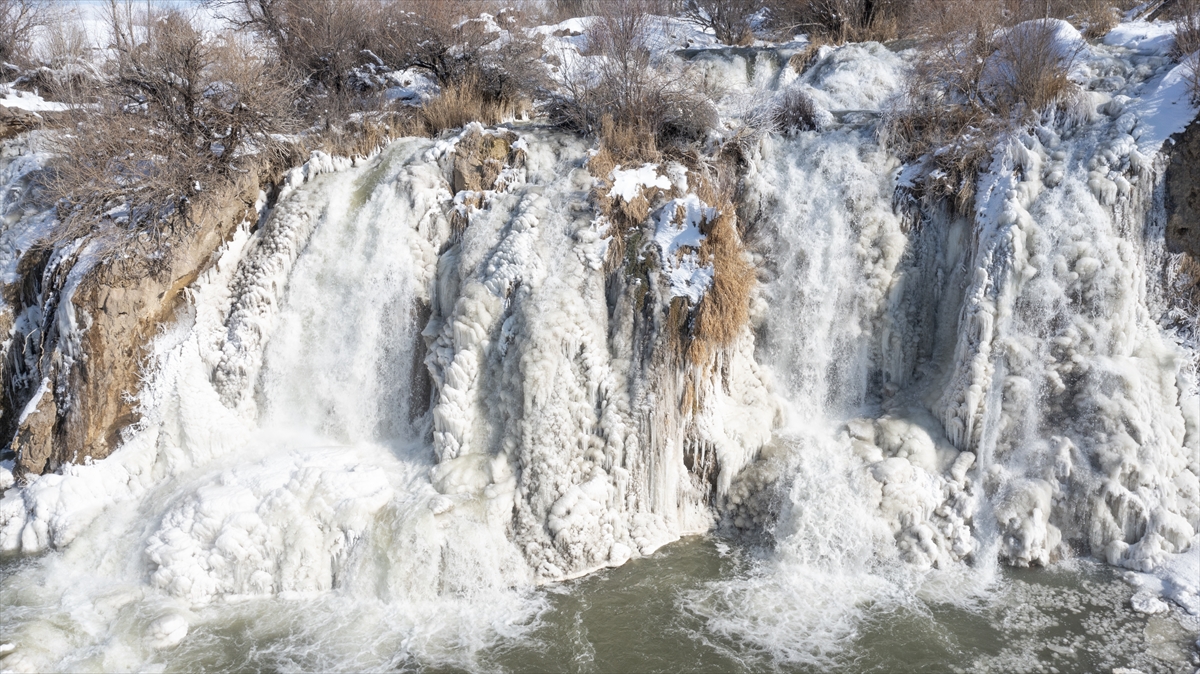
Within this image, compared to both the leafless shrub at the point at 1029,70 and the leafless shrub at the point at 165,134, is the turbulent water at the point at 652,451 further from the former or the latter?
the leafless shrub at the point at 165,134

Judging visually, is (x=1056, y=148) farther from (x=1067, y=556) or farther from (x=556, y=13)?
(x=556, y=13)

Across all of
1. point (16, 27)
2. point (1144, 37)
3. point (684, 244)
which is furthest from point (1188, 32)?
point (16, 27)

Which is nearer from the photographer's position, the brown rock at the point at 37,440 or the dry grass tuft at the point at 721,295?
the dry grass tuft at the point at 721,295

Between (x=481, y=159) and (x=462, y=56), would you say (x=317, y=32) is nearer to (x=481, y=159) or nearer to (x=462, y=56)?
(x=462, y=56)

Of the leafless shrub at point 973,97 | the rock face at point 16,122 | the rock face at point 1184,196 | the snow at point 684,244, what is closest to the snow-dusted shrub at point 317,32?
the rock face at point 16,122

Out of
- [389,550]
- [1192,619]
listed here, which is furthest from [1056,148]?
[389,550]

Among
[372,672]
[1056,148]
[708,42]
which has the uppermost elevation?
[708,42]
